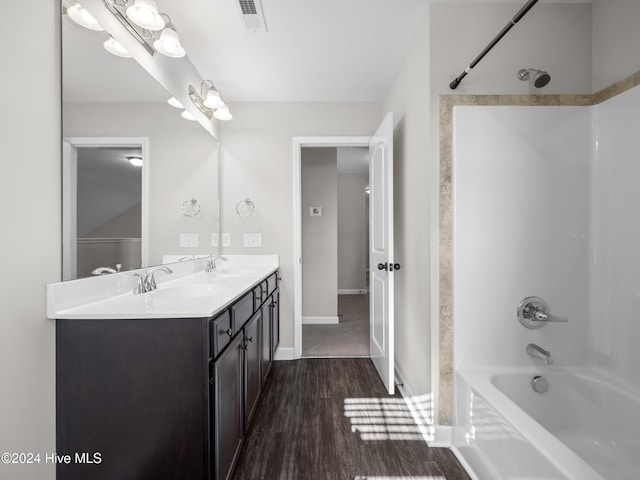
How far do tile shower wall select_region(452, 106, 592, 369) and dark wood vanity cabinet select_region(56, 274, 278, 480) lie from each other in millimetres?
1367

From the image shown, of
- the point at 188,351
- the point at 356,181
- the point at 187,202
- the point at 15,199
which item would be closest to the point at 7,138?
the point at 15,199

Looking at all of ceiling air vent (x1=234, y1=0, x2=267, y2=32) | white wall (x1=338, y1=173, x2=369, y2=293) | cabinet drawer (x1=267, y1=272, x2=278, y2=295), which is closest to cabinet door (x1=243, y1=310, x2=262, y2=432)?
cabinet drawer (x1=267, y1=272, x2=278, y2=295)

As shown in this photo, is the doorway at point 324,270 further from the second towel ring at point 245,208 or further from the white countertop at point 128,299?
the white countertop at point 128,299

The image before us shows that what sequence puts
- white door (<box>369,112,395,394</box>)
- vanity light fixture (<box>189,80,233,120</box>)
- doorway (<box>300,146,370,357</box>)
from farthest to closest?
doorway (<box>300,146,370,357</box>), vanity light fixture (<box>189,80,233,120</box>), white door (<box>369,112,395,394</box>)

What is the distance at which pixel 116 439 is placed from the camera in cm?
113

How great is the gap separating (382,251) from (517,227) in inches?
38.0

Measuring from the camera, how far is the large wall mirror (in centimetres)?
126

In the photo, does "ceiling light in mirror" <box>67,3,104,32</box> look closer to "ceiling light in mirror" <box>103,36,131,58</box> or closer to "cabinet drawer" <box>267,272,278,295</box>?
"ceiling light in mirror" <box>103,36,131,58</box>

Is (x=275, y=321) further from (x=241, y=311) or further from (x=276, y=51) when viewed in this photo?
(x=276, y=51)

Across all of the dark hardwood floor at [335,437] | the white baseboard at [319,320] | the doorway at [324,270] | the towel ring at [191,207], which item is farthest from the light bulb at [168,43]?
the white baseboard at [319,320]

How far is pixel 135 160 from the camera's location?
5.61ft

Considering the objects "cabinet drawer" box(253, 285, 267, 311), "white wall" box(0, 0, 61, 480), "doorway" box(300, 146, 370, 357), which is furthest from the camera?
"doorway" box(300, 146, 370, 357)

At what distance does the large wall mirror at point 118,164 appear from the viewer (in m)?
1.26

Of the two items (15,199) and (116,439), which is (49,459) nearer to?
(116,439)
